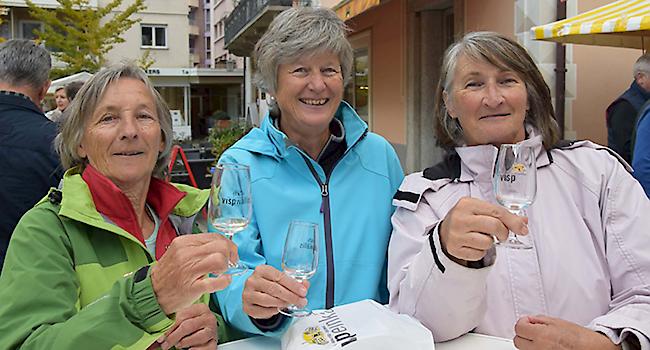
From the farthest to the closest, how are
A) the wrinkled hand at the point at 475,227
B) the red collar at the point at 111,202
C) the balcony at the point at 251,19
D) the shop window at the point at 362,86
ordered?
1. the balcony at the point at 251,19
2. the shop window at the point at 362,86
3. the red collar at the point at 111,202
4. the wrinkled hand at the point at 475,227

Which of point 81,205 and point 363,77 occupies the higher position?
point 363,77

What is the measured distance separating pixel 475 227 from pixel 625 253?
555 millimetres

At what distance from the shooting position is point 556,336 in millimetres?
1607

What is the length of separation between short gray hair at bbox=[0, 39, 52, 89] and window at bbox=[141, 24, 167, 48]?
30.3 metres

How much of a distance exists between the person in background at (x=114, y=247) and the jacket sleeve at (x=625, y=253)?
1.13 meters

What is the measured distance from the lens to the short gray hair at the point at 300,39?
227cm

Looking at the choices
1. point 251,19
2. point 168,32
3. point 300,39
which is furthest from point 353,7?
point 168,32

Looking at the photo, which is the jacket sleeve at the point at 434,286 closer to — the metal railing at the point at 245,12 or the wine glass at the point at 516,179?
the wine glass at the point at 516,179

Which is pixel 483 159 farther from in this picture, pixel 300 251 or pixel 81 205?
pixel 81 205

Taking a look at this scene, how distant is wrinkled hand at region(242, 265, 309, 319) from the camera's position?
1.63m

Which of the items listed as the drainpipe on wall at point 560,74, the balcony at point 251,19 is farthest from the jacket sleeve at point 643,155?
the balcony at point 251,19

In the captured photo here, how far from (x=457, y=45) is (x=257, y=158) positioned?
34.3 inches

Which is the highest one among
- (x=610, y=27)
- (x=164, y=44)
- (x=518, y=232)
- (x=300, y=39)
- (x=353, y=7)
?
(x=164, y=44)

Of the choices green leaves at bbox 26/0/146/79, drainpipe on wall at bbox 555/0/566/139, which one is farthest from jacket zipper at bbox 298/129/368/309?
green leaves at bbox 26/0/146/79
